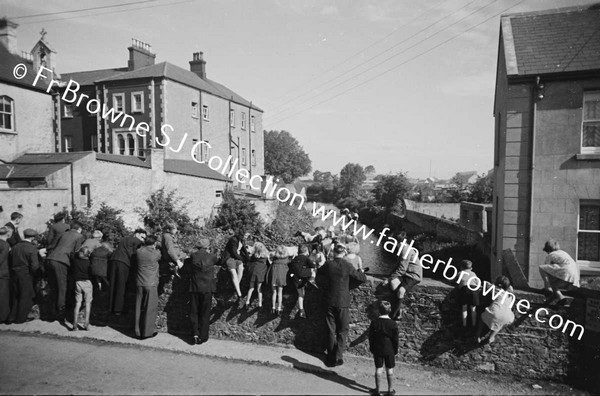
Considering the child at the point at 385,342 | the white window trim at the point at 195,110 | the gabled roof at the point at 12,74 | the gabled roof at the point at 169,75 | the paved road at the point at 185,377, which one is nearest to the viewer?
the child at the point at 385,342

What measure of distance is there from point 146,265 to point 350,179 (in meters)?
90.5

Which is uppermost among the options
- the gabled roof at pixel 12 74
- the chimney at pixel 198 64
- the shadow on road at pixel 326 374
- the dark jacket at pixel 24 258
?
the chimney at pixel 198 64

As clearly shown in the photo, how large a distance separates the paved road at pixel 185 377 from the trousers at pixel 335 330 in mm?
301

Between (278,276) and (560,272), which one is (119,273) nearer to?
(278,276)

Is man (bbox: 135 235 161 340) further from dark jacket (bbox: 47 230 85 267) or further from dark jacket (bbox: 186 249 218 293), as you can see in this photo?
dark jacket (bbox: 47 230 85 267)

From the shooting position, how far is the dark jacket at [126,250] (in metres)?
7.95

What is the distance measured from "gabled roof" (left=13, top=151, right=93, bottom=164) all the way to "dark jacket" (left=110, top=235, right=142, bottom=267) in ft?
40.5

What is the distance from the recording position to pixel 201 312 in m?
7.55

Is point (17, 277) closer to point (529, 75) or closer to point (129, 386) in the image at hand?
point (129, 386)

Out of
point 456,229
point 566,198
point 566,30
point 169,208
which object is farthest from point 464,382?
point 169,208

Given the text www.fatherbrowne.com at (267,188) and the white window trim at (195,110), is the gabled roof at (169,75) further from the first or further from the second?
the text www.fatherbrowne.com at (267,188)

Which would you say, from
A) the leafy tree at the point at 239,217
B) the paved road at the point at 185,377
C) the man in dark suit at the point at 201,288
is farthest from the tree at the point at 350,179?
the paved road at the point at 185,377

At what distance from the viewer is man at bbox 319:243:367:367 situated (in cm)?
675

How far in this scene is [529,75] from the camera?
10.9m
